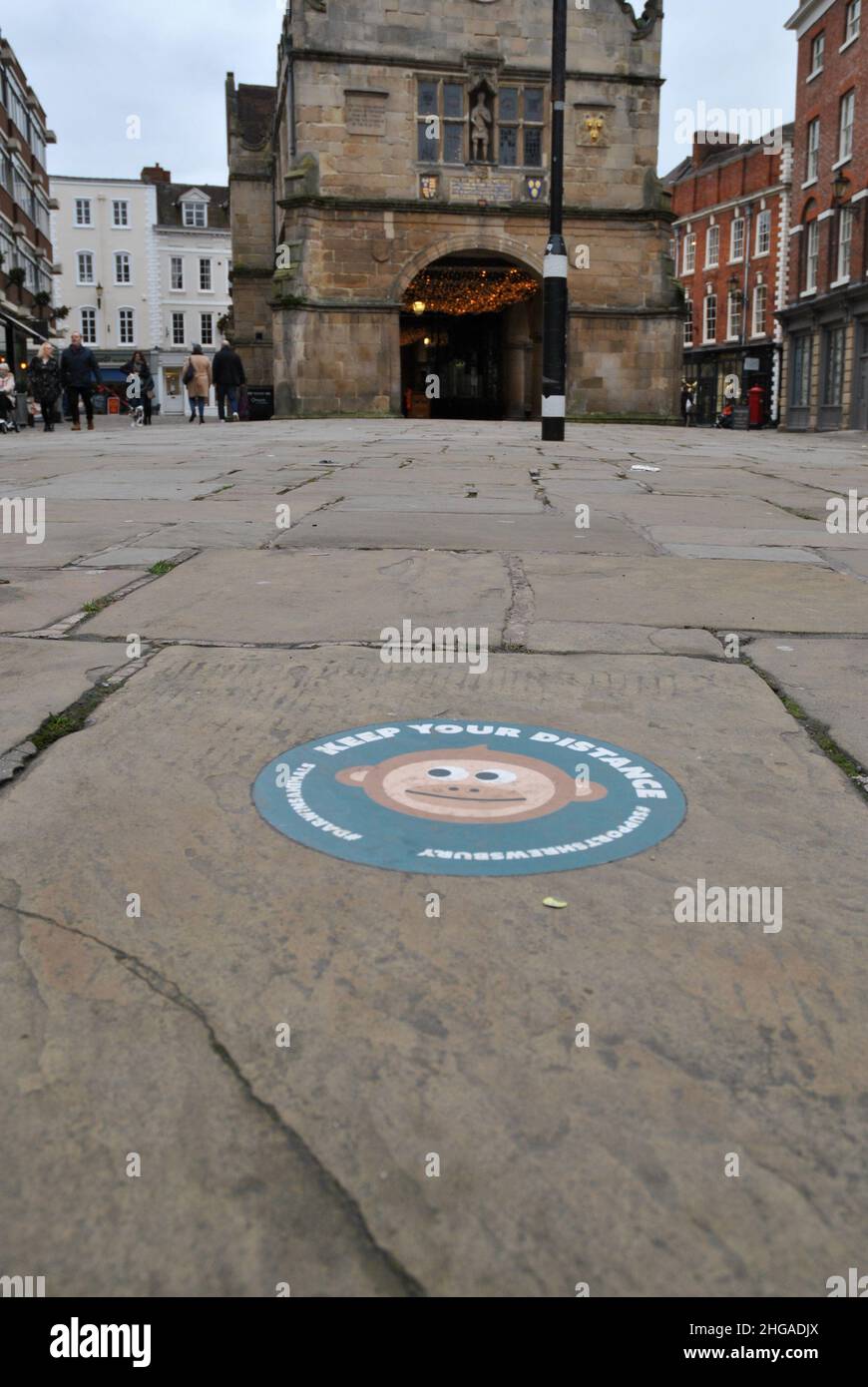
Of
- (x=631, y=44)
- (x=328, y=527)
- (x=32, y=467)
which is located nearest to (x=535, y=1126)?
(x=328, y=527)

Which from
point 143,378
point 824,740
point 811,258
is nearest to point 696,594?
point 824,740

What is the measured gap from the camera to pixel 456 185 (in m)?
26.2

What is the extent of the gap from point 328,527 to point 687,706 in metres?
3.46

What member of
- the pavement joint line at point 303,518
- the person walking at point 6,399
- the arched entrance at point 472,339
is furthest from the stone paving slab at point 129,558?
the arched entrance at point 472,339

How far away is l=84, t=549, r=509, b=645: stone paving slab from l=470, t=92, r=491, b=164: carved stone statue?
24.2m

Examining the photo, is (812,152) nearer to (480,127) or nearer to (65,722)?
(480,127)

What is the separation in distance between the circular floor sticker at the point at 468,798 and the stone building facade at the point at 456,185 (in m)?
24.3

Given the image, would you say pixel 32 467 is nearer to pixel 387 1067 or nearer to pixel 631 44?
pixel 387 1067

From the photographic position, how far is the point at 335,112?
25.2m

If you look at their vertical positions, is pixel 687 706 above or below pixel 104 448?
below

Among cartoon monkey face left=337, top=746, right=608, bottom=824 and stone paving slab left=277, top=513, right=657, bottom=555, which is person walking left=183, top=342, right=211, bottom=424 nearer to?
stone paving slab left=277, top=513, right=657, bottom=555

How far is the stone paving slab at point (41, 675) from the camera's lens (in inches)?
104
